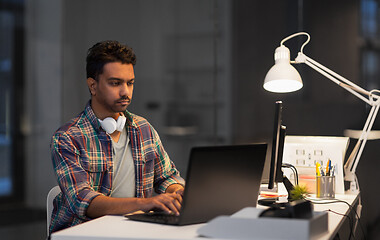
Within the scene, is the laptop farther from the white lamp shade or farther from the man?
the white lamp shade

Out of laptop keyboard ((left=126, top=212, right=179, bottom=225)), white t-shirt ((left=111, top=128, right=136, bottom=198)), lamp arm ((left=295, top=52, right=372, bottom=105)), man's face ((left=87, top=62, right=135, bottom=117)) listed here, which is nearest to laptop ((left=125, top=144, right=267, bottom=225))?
laptop keyboard ((left=126, top=212, right=179, bottom=225))

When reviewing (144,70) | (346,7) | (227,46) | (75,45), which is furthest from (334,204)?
(75,45)

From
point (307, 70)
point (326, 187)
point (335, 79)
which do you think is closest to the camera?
point (326, 187)

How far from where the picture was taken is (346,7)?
336 cm

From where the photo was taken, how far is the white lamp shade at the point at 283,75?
2543 mm

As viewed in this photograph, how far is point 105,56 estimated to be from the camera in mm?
Result: 2340

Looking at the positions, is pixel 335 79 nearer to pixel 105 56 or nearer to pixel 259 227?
pixel 105 56

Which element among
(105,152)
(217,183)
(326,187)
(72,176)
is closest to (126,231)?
(217,183)

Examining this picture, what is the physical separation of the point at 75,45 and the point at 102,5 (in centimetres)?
38

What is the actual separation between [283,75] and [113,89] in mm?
801

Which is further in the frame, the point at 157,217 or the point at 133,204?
the point at 133,204

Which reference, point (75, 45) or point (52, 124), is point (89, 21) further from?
point (52, 124)

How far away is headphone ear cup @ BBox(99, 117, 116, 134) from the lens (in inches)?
89.9

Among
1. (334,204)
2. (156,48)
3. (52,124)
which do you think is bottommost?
(334,204)
